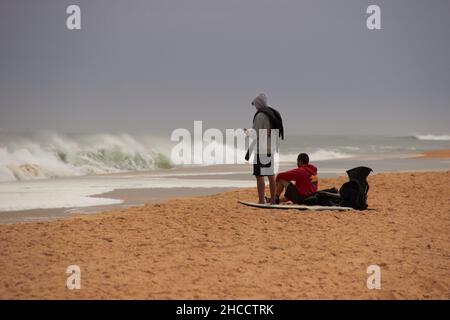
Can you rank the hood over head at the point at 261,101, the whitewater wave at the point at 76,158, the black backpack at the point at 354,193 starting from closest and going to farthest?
1. the hood over head at the point at 261,101
2. the black backpack at the point at 354,193
3. the whitewater wave at the point at 76,158

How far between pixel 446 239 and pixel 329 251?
2.04m

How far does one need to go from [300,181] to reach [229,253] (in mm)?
3288

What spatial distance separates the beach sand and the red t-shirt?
0.77m

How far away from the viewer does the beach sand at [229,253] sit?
524 cm

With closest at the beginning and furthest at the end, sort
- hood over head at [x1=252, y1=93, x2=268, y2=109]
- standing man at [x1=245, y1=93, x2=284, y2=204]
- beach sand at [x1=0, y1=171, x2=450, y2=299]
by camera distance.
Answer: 1. beach sand at [x1=0, y1=171, x2=450, y2=299]
2. standing man at [x1=245, y1=93, x2=284, y2=204]
3. hood over head at [x1=252, y1=93, x2=268, y2=109]

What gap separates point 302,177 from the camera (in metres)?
9.34

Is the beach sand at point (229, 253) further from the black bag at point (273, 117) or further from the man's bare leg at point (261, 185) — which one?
the black bag at point (273, 117)

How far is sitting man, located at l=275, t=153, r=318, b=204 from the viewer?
9328 mm

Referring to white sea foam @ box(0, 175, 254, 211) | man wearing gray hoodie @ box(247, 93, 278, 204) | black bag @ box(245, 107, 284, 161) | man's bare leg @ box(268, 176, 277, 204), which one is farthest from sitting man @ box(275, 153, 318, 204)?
white sea foam @ box(0, 175, 254, 211)

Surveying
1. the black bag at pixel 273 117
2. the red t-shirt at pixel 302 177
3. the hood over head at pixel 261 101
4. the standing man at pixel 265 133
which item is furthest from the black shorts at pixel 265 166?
the hood over head at pixel 261 101

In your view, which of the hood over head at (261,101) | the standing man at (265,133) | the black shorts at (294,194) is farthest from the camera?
the black shorts at (294,194)

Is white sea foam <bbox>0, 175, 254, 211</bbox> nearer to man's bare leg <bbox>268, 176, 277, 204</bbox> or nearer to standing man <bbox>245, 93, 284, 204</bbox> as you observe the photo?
man's bare leg <bbox>268, 176, 277, 204</bbox>

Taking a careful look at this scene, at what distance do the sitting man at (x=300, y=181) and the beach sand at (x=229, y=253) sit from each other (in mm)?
764

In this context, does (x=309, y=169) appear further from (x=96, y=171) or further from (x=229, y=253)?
(x=96, y=171)
